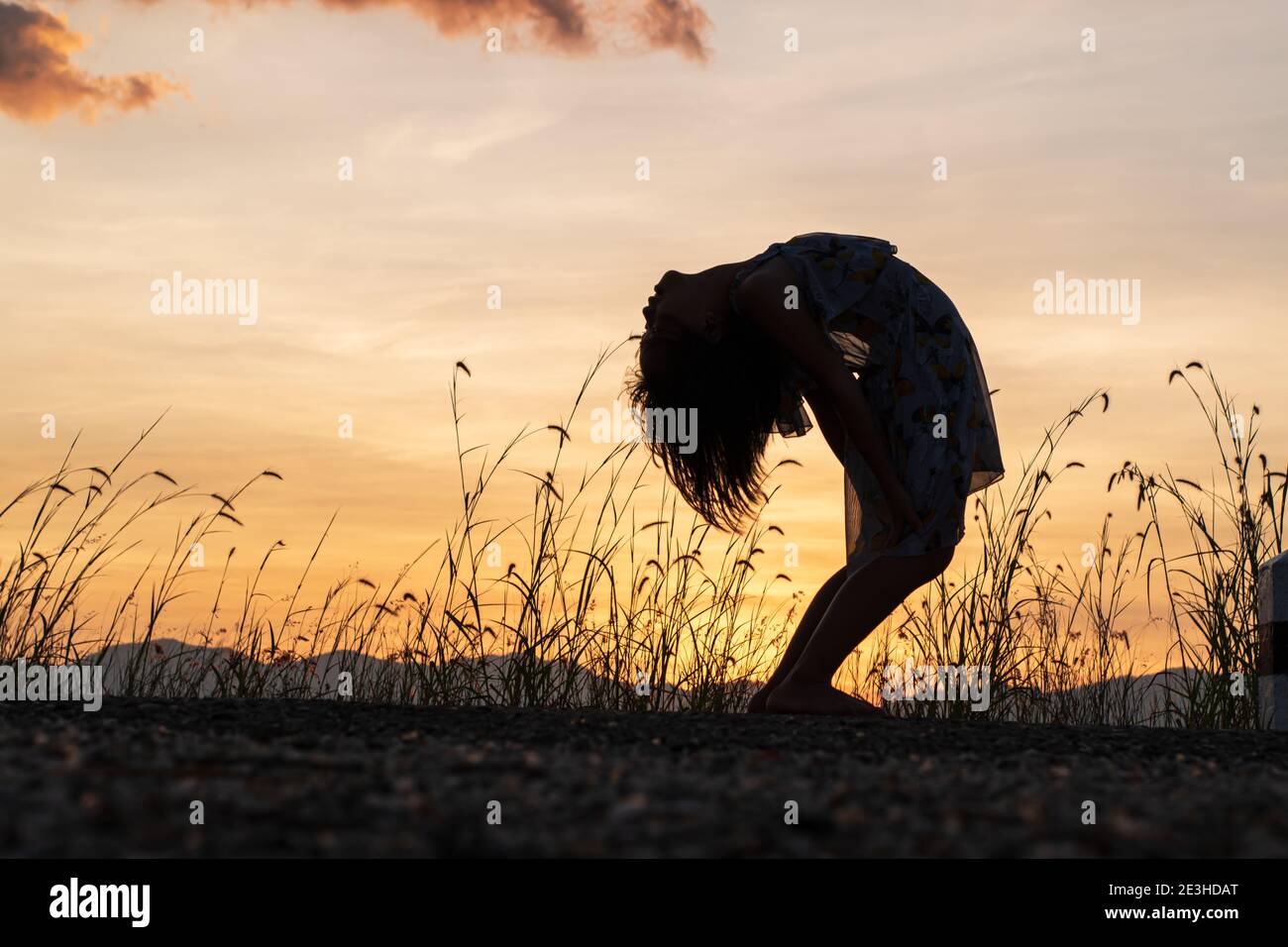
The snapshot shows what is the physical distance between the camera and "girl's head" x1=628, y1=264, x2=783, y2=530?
3621mm

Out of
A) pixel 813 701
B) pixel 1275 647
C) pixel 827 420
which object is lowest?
pixel 813 701

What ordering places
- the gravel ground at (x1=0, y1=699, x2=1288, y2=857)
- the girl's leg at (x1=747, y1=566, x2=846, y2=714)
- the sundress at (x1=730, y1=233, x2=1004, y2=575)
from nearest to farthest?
the gravel ground at (x1=0, y1=699, x2=1288, y2=857) → the sundress at (x1=730, y1=233, x2=1004, y2=575) → the girl's leg at (x1=747, y1=566, x2=846, y2=714)

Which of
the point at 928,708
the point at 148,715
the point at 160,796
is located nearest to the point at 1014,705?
the point at 928,708

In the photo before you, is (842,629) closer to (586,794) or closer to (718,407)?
(718,407)

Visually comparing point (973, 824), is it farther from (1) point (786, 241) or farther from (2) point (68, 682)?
(2) point (68, 682)

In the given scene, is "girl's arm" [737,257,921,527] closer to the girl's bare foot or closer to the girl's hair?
the girl's hair

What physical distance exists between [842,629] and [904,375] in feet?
2.24

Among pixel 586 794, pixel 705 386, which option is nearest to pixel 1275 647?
pixel 705 386

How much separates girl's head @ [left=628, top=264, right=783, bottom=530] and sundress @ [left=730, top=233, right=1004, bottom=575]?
0.35 ft

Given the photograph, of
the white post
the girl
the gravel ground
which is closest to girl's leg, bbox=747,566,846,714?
the girl

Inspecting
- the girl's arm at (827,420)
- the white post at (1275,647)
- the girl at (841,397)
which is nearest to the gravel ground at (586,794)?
the girl at (841,397)

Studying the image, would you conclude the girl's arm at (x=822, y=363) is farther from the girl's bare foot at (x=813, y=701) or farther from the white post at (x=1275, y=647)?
the white post at (x=1275, y=647)

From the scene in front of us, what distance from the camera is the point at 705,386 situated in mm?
3695

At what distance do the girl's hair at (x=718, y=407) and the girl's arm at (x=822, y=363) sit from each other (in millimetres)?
220
